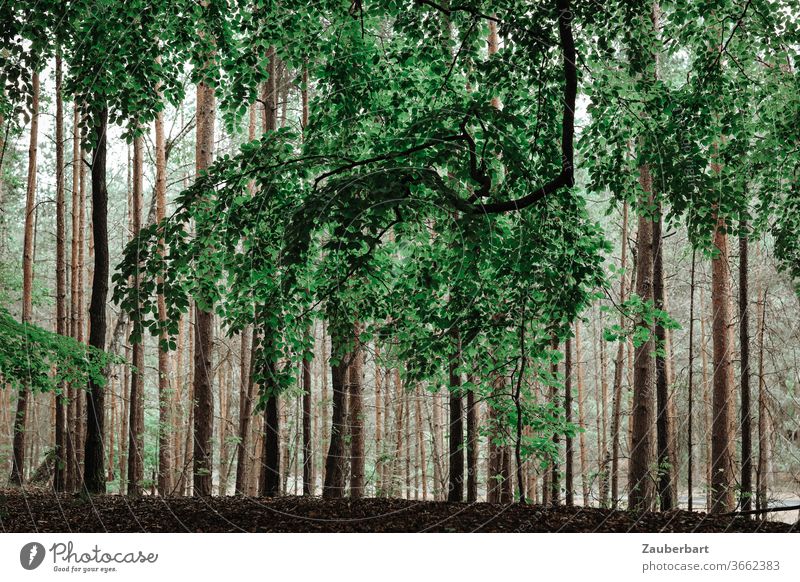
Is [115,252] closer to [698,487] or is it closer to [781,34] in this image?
[781,34]

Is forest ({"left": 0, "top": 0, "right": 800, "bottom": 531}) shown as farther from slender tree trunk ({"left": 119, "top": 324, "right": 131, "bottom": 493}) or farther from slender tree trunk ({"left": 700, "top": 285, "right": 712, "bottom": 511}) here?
slender tree trunk ({"left": 700, "top": 285, "right": 712, "bottom": 511})

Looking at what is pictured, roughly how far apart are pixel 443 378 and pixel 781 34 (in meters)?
2.57

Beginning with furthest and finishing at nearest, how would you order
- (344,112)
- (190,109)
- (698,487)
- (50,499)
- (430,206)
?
(698,487) < (190,109) < (344,112) < (50,499) < (430,206)

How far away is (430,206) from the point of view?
284 cm

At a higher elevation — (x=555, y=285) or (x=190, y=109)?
(x=190, y=109)

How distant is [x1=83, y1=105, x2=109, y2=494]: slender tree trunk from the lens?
10.7 ft

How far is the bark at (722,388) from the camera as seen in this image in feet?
15.4

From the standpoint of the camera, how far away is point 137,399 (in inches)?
169

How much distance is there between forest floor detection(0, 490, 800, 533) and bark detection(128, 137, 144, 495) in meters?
0.50

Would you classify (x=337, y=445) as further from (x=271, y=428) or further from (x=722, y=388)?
(x=722, y=388)

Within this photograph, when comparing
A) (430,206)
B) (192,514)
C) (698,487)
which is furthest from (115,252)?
(698,487)

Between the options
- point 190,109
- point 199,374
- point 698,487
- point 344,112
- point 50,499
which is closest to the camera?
point 50,499
